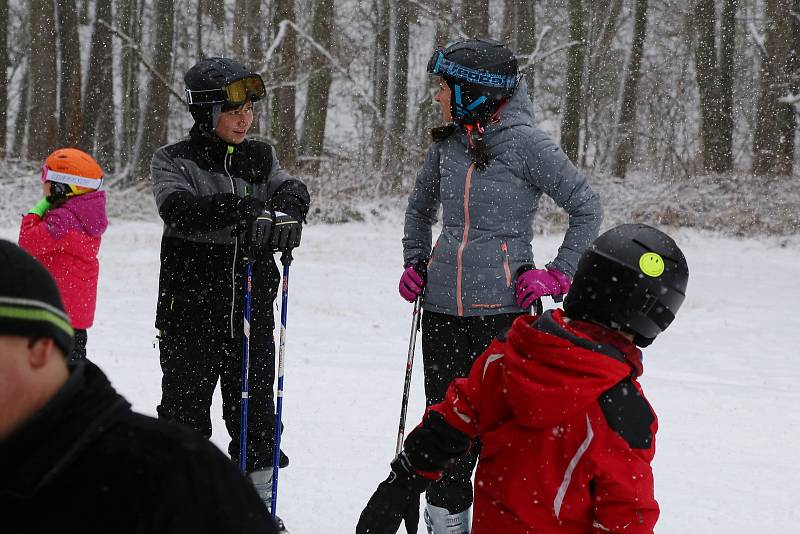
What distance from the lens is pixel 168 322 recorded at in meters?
4.14

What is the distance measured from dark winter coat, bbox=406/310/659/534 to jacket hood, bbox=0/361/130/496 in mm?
1385

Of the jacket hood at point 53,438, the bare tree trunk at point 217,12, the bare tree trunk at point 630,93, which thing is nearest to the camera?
the jacket hood at point 53,438

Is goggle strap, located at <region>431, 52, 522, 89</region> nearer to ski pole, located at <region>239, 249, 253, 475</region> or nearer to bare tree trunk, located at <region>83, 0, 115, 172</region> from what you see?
ski pole, located at <region>239, 249, 253, 475</region>

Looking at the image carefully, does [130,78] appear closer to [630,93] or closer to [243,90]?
[630,93]

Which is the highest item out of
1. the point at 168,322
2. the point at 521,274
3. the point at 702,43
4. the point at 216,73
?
the point at 702,43

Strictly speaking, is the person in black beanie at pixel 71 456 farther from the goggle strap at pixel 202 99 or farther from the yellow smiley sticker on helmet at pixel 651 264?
the goggle strap at pixel 202 99

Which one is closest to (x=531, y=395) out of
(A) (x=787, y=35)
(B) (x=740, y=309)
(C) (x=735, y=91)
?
(B) (x=740, y=309)

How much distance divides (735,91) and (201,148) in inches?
1257

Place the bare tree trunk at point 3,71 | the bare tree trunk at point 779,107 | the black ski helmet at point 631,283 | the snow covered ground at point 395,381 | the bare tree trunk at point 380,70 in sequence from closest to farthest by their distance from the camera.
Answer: the black ski helmet at point 631,283 → the snow covered ground at point 395,381 → the bare tree trunk at point 779,107 → the bare tree trunk at point 3,71 → the bare tree trunk at point 380,70

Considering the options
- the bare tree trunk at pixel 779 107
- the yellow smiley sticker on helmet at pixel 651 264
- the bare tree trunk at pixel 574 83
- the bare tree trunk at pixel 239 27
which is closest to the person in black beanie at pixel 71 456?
the yellow smiley sticker on helmet at pixel 651 264

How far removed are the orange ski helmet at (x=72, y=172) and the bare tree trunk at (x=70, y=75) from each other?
15.0 m

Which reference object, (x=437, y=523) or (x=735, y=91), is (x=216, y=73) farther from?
(x=735, y=91)

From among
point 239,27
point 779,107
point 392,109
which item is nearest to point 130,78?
point 239,27

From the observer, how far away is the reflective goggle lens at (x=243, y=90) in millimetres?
4090
